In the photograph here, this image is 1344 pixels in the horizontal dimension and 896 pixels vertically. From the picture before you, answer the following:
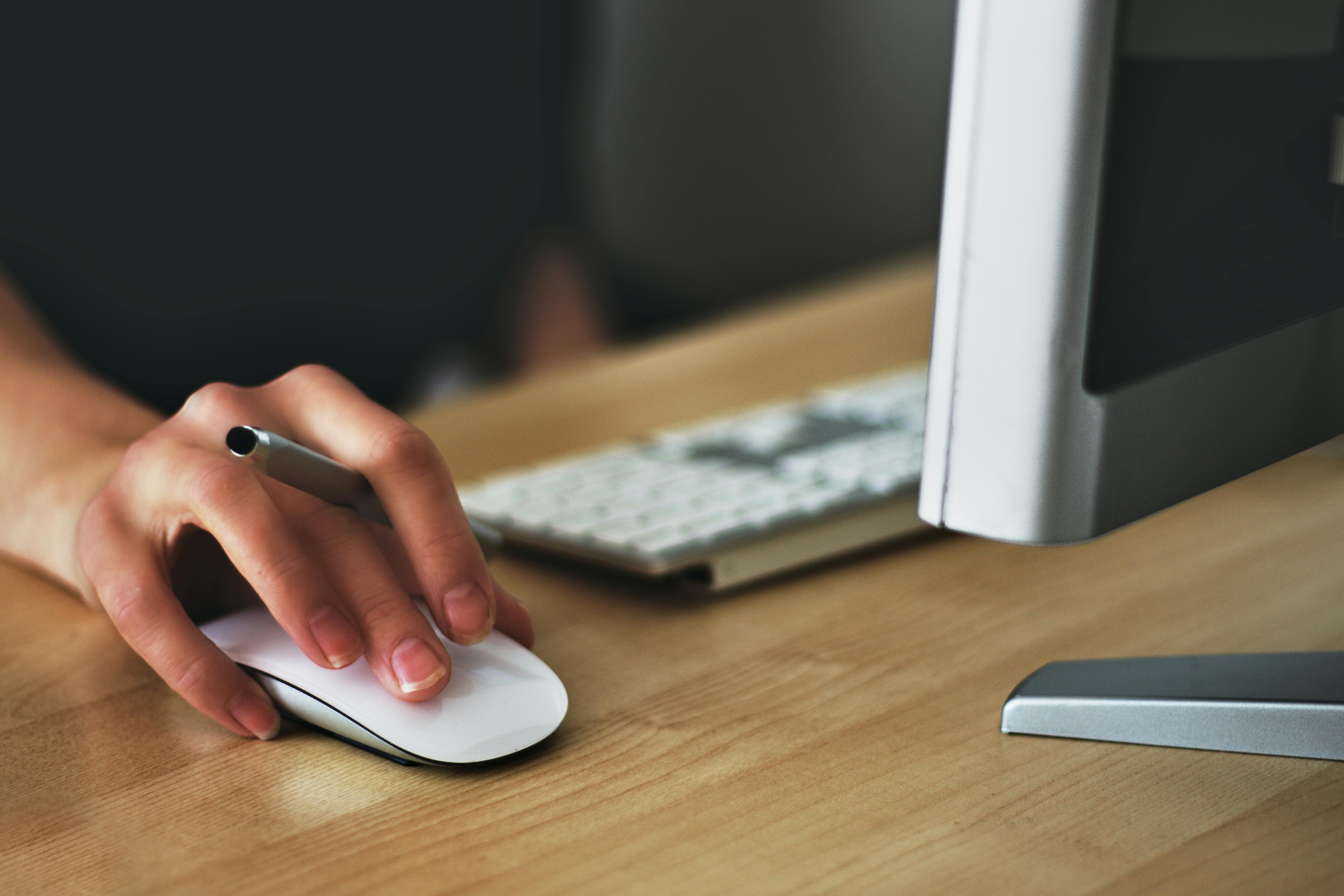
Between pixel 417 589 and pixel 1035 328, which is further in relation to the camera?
pixel 417 589

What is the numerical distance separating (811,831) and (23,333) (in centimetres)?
57

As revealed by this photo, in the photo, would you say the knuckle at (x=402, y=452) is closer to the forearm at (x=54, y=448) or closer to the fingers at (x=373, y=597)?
the fingers at (x=373, y=597)

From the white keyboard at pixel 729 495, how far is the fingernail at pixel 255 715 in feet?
0.58

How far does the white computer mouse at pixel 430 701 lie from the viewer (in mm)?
402

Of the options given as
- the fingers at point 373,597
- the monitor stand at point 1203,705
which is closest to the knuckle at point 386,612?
the fingers at point 373,597

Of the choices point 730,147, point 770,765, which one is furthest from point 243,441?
point 730,147

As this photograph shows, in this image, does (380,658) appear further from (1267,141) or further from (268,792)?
(1267,141)

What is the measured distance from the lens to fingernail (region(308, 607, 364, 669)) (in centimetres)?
42

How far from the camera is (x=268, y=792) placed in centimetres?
40

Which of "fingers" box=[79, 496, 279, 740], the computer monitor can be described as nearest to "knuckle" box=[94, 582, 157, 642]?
"fingers" box=[79, 496, 279, 740]

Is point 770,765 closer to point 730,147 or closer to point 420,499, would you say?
point 420,499

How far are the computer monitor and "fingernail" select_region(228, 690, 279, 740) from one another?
25 cm

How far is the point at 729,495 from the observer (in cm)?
62

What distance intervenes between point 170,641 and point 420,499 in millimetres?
105
